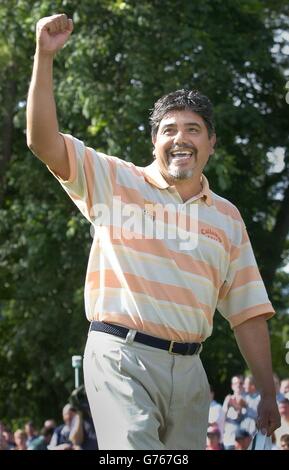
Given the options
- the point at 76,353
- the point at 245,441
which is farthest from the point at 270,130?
the point at 245,441

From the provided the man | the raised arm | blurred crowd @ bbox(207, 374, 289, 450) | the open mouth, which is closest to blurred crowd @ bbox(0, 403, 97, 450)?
blurred crowd @ bbox(207, 374, 289, 450)

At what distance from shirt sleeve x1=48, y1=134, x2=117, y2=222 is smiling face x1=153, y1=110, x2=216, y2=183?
273 millimetres

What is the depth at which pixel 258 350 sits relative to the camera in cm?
542

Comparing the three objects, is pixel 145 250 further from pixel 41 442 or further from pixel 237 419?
pixel 41 442

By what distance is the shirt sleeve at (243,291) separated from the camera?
17.9 ft

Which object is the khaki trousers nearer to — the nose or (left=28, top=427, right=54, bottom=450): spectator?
the nose

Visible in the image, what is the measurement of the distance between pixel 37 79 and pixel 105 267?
2.93 ft

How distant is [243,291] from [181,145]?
0.85 meters

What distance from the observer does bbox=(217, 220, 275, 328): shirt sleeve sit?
17.9ft

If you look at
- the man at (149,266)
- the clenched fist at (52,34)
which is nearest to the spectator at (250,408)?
the man at (149,266)

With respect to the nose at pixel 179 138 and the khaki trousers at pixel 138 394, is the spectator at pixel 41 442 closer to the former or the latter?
the khaki trousers at pixel 138 394

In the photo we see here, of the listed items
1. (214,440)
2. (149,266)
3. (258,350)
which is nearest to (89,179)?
(149,266)

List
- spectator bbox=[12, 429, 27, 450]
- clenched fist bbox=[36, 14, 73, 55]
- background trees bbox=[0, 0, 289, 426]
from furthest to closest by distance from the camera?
1. background trees bbox=[0, 0, 289, 426]
2. spectator bbox=[12, 429, 27, 450]
3. clenched fist bbox=[36, 14, 73, 55]
